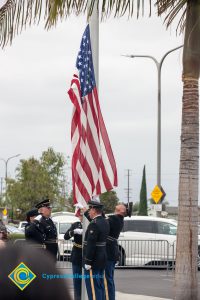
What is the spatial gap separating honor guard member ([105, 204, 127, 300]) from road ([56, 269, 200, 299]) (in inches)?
123

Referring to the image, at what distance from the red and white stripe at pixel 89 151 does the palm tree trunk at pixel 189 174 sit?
1.55m

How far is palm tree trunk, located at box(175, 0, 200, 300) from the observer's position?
29.5 ft

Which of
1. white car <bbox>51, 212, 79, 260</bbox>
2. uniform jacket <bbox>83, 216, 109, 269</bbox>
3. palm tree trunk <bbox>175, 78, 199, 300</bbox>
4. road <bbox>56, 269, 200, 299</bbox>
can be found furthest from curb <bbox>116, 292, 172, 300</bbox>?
white car <bbox>51, 212, 79, 260</bbox>

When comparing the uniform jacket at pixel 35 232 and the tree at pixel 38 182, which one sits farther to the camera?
the tree at pixel 38 182

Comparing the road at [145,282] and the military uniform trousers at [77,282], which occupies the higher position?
the military uniform trousers at [77,282]

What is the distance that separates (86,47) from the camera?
10789 millimetres

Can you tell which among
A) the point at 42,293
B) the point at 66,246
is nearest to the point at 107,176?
the point at 42,293

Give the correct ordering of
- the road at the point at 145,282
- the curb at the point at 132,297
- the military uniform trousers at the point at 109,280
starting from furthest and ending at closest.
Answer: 1. the road at the point at 145,282
2. the curb at the point at 132,297
3. the military uniform trousers at the point at 109,280

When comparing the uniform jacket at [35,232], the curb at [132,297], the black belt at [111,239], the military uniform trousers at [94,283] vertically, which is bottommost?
the curb at [132,297]

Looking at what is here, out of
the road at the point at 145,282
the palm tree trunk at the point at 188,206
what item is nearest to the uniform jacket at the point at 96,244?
the palm tree trunk at the point at 188,206

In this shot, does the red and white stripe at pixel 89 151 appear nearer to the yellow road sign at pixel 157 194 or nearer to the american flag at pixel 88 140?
the american flag at pixel 88 140

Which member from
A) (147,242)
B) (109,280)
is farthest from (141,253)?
(109,280)

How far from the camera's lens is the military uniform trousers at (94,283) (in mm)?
11125

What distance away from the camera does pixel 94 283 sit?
1120cm
